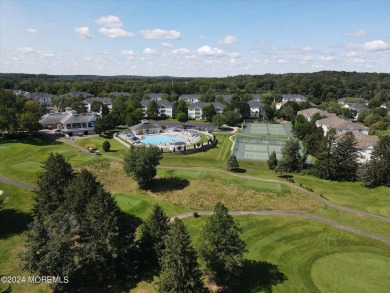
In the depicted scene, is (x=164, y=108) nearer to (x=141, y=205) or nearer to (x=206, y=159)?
(x=206, y=159)

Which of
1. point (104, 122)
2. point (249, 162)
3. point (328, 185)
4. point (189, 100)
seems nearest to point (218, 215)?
point (328, 185)

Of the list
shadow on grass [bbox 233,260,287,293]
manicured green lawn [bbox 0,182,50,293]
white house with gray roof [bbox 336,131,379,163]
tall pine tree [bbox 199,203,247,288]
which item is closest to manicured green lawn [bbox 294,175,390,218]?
white house with gray roof [bbox 336,131,379,163]

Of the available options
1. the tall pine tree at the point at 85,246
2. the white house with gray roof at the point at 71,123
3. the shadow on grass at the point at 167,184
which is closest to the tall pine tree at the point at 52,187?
the tall pine tree at the point at 85,246

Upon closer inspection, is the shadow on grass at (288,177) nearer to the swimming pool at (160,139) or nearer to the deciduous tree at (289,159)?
the deciduous tree at (289,159)

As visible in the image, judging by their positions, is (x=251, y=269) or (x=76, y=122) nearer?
(x=251, y=269)

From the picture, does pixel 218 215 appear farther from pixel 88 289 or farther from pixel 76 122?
pixel 76 122

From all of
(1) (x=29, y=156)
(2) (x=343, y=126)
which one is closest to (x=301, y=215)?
(1) (x=29, y=156)
